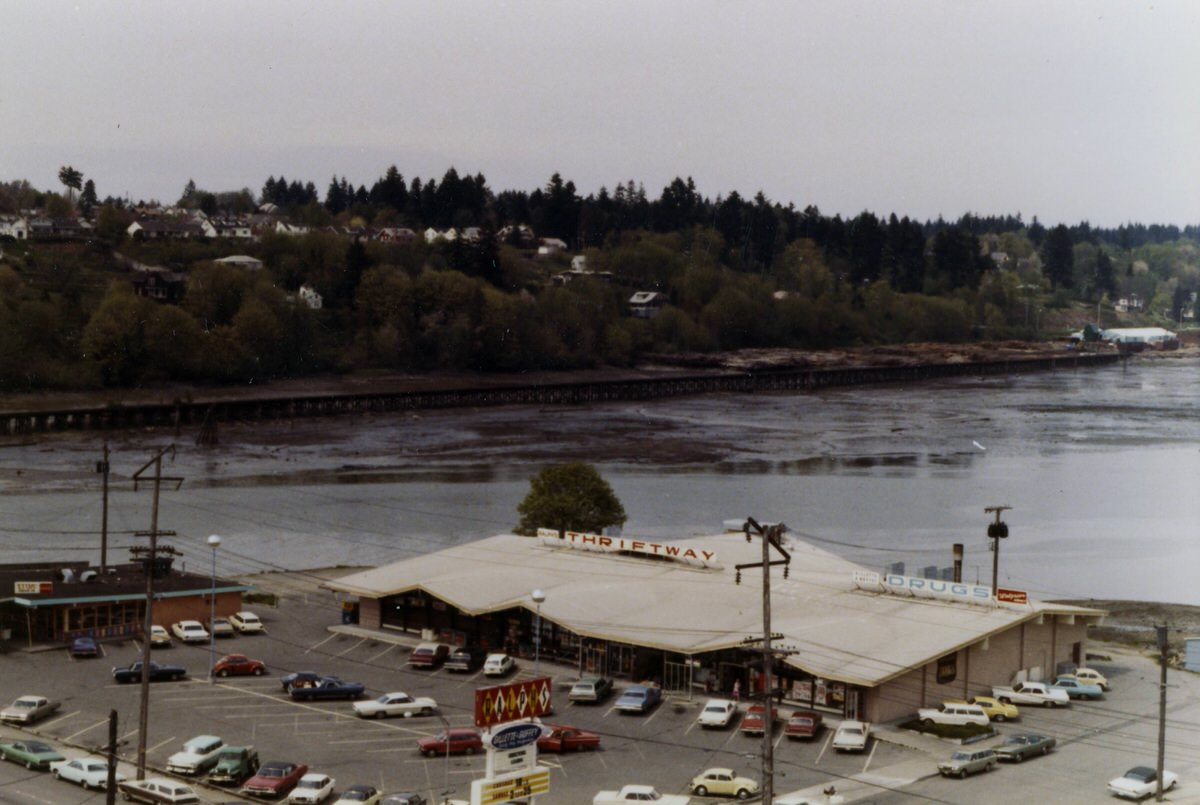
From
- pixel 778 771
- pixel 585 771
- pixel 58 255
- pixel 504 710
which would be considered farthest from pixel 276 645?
pixel 58 255

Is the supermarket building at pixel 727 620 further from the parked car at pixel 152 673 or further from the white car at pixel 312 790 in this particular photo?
the white car at pixel 312 790

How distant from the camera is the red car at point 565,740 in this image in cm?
1969

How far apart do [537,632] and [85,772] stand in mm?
8604

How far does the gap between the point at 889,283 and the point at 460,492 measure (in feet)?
355

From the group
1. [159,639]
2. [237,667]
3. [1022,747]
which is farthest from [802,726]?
[159,639]

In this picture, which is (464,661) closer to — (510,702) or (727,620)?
(727,620)

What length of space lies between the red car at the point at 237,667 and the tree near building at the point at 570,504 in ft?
38.3

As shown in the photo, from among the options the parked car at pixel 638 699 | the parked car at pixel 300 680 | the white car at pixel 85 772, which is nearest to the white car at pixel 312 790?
the white car at pixel 85 772

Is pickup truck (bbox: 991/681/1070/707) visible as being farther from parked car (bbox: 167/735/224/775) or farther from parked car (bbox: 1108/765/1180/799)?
A: parked car (bbox: 167/735/224/775)

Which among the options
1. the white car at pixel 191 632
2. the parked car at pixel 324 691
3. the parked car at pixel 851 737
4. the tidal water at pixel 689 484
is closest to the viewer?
the parked car at pixel 851 737

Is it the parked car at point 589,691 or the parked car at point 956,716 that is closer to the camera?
the parked car at point 956,716

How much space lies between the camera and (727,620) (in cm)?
2417

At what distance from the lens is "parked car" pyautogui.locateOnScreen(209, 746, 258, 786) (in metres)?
18.4

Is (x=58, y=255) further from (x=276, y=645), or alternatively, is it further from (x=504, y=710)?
(x=504, y=710)
